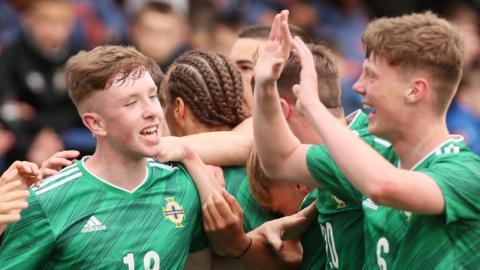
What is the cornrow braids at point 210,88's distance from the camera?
5820mm

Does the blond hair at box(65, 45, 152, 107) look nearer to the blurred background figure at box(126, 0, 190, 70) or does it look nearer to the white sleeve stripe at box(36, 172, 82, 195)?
the white sleeve stripe at box(36, 172, 82, 195)

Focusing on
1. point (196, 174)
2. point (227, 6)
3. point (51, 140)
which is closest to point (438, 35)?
point (196, 174)

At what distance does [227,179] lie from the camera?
5.84 meters

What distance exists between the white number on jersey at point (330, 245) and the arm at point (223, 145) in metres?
0.65

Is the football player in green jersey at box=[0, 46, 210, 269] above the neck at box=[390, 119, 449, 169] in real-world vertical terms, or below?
below

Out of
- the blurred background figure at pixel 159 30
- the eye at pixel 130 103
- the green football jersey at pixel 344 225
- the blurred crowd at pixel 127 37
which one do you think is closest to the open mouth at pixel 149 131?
the eye at pixel 130 103

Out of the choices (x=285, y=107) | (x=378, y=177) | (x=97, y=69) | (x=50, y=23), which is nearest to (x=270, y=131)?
(x=285, y=107)

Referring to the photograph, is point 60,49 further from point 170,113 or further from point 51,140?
point 170,113

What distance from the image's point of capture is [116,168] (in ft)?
17.0

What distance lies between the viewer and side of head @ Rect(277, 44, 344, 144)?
551cm

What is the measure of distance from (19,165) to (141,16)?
6.14m

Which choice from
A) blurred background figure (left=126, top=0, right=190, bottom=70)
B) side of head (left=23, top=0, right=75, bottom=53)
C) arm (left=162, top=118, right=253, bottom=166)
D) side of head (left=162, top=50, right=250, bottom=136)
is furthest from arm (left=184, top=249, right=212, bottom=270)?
blurred background figure (left=126, top=0, right=190, bottom=70)

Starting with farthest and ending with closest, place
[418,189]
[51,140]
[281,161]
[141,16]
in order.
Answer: [141,16] < [51,140] < [281,161] < [418,189]

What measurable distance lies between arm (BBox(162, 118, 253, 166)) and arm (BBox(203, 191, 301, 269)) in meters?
0.40
